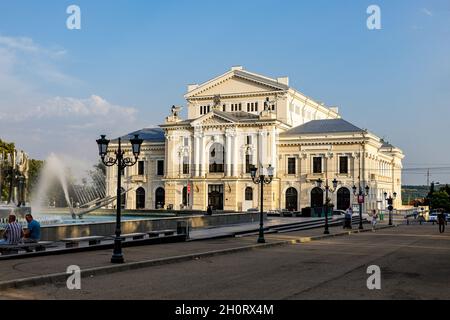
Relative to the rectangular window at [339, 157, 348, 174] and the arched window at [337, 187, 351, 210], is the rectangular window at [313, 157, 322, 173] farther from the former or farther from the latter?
the arched window at [337, 187, 351, 210]

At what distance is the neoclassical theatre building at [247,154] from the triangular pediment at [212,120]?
0.14 m

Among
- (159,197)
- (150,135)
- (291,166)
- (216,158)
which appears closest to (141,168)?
(159,197)

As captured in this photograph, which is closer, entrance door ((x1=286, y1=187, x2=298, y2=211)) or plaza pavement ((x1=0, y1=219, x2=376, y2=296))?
plaza pavement ((x1=0, y1=219, x2=376, y2=296))

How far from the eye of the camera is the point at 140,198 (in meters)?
90.4

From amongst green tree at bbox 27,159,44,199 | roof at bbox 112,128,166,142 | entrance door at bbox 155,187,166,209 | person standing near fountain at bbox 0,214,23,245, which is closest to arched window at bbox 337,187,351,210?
entrance door at bbox 155,187,166,209

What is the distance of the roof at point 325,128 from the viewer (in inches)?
3177

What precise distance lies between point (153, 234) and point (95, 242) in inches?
189

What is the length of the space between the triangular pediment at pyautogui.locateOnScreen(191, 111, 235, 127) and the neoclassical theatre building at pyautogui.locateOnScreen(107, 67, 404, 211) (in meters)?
0.14

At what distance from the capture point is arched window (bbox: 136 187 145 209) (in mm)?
90125

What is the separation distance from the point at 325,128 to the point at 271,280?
6838 centimetres

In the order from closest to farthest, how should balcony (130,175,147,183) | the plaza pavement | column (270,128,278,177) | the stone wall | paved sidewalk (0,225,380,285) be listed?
the plaza pavement < paved sidewalk (0,225,380,285) < the stone wall < column (270,128,278,177) < balcony (130,175,147,183)

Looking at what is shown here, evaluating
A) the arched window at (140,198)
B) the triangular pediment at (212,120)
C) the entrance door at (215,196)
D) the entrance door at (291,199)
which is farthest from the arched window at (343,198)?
the arched window at (140,198)

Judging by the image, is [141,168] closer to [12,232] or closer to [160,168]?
[160,168]
